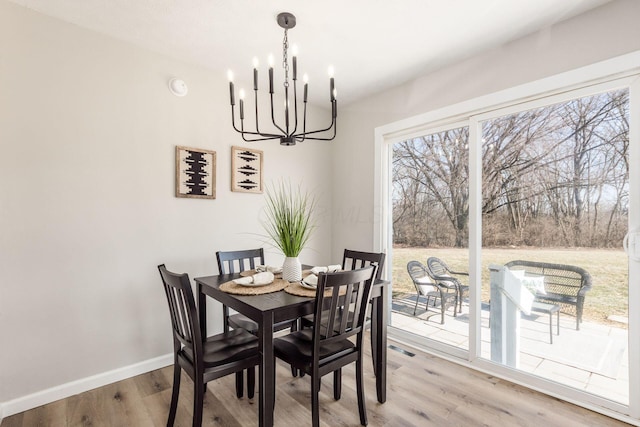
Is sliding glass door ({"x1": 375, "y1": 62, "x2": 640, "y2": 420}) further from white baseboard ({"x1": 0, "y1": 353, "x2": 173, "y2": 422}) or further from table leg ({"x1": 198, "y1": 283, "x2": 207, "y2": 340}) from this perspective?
white baseboard ({"x1": 0, "y1": 353, "x2": 173, "y2": 422})

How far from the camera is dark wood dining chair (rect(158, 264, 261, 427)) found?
1580 millimetres

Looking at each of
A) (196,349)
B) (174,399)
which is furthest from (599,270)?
(174,399)

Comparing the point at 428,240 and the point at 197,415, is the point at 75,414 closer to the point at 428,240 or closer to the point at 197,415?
the point at 197,415

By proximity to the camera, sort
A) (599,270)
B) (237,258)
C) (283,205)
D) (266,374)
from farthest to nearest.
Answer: (283,205)
(237,258)
(599,270)
(266,374)

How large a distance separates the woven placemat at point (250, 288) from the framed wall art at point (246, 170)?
121cm

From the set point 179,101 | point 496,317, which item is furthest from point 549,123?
point 179,101

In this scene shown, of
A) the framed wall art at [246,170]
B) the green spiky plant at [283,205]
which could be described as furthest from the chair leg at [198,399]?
the framed wall art at [246,170]

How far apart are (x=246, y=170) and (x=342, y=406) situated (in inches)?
83.7

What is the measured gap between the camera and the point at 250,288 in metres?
1.95

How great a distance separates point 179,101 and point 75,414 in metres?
2.31

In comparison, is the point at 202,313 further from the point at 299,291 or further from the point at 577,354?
the point at 577,354

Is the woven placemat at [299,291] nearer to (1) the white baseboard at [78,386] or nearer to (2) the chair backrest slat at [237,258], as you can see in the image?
(2) the chair backrest slat at [237,258]

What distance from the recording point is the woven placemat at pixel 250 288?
1.86 meters

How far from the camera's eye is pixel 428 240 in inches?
118
